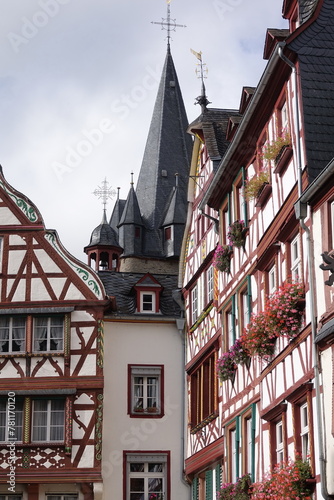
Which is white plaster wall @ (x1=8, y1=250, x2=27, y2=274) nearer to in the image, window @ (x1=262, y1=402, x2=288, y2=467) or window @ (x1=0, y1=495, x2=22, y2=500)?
window @ (x1=0, y1=495, x2=22, y2=500)

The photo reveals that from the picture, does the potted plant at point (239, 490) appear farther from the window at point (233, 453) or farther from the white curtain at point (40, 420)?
the white curtain at point (40, 420)

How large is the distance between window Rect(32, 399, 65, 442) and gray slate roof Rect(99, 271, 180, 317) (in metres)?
3.40

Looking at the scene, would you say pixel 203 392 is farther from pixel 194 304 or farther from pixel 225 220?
pixel 225 220

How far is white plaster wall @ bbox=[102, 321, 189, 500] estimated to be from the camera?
2711 cm

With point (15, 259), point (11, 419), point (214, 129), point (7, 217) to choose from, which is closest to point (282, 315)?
point (214, 129)

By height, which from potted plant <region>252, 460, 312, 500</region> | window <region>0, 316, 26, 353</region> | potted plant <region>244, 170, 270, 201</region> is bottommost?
potted plant <region>252, 460, 312, 500</region>

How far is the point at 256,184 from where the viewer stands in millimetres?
18922

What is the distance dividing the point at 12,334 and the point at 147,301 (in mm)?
4290

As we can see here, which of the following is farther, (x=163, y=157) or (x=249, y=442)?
(x=163, y=157)

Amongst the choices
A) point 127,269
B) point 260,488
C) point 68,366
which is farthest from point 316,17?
point 127,269

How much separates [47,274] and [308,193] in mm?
13570

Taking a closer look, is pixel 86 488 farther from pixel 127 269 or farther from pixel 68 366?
pixel 127 269

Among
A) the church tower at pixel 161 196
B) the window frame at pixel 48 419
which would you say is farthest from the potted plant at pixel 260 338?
the church tower at pixel 161 196

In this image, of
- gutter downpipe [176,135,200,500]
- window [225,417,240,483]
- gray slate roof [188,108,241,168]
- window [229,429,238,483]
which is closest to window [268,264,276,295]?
window [225,417,240,483]
